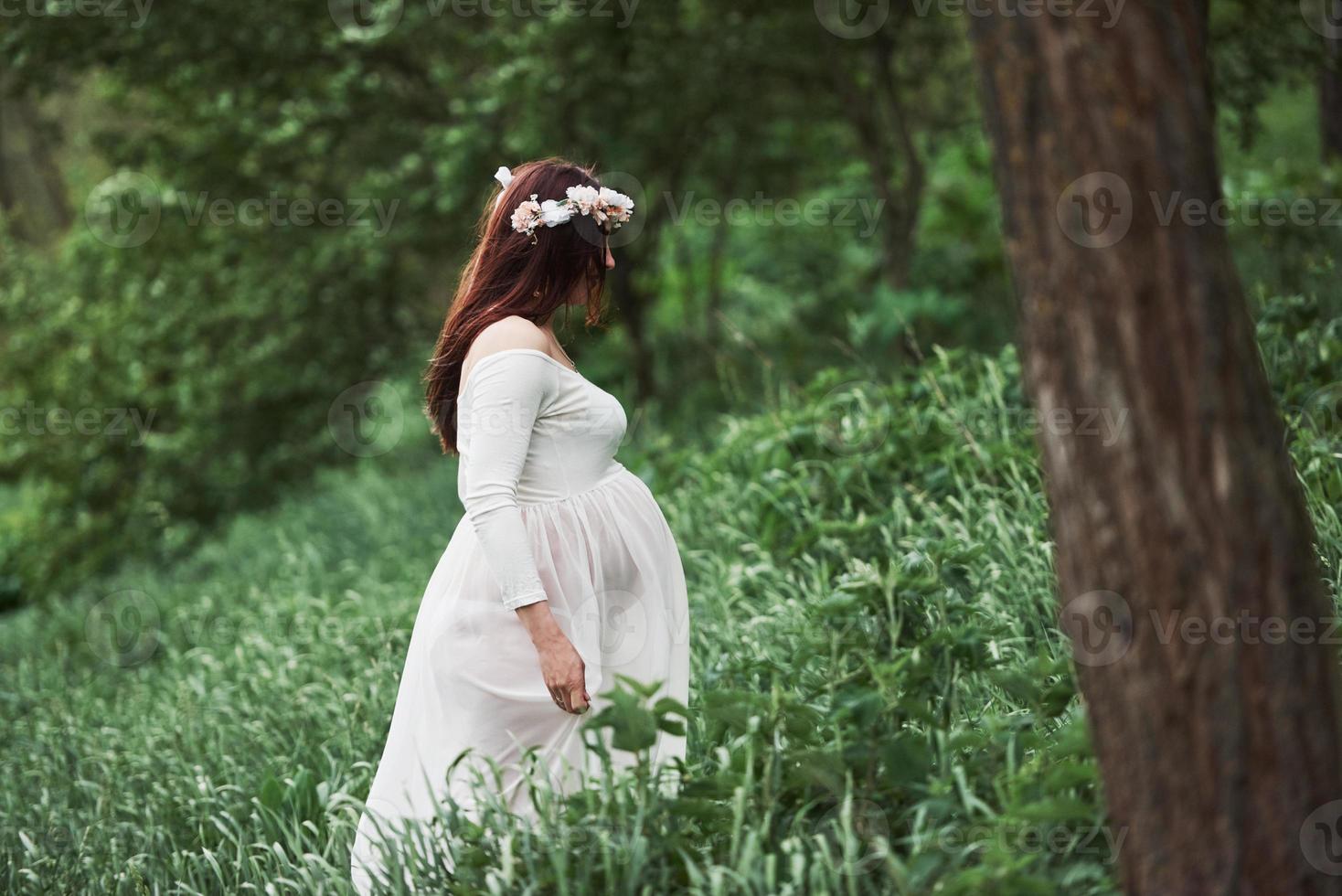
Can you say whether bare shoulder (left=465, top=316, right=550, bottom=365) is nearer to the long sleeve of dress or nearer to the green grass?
the long sleeve of dress

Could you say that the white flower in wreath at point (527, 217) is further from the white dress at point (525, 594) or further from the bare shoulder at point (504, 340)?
the white dress at point (525, 594)

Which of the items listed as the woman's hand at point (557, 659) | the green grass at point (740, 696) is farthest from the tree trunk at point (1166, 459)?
the woman's hand at point (557, 659)

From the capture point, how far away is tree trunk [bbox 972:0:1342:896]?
186 cm

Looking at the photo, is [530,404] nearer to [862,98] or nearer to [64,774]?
[64,774]

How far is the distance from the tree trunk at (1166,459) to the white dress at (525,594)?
1.23 metres

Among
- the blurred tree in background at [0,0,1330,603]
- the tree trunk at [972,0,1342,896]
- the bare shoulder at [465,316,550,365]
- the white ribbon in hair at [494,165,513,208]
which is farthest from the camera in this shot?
the blurred tree in background at [0,0,1330,603]

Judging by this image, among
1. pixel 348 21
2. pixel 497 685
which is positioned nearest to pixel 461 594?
pixel 497 685

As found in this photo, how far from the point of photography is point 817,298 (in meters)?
9.91

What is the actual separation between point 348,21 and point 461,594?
21.5ft

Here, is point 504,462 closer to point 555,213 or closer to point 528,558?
point 528,558

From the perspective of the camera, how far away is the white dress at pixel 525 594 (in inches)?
109

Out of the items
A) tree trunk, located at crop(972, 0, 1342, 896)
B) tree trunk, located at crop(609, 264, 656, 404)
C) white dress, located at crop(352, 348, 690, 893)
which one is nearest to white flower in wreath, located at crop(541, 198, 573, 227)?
white dress, located at crop(352, 348, 690, 893)

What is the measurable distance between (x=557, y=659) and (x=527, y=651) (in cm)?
19

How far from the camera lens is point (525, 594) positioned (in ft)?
8.94
